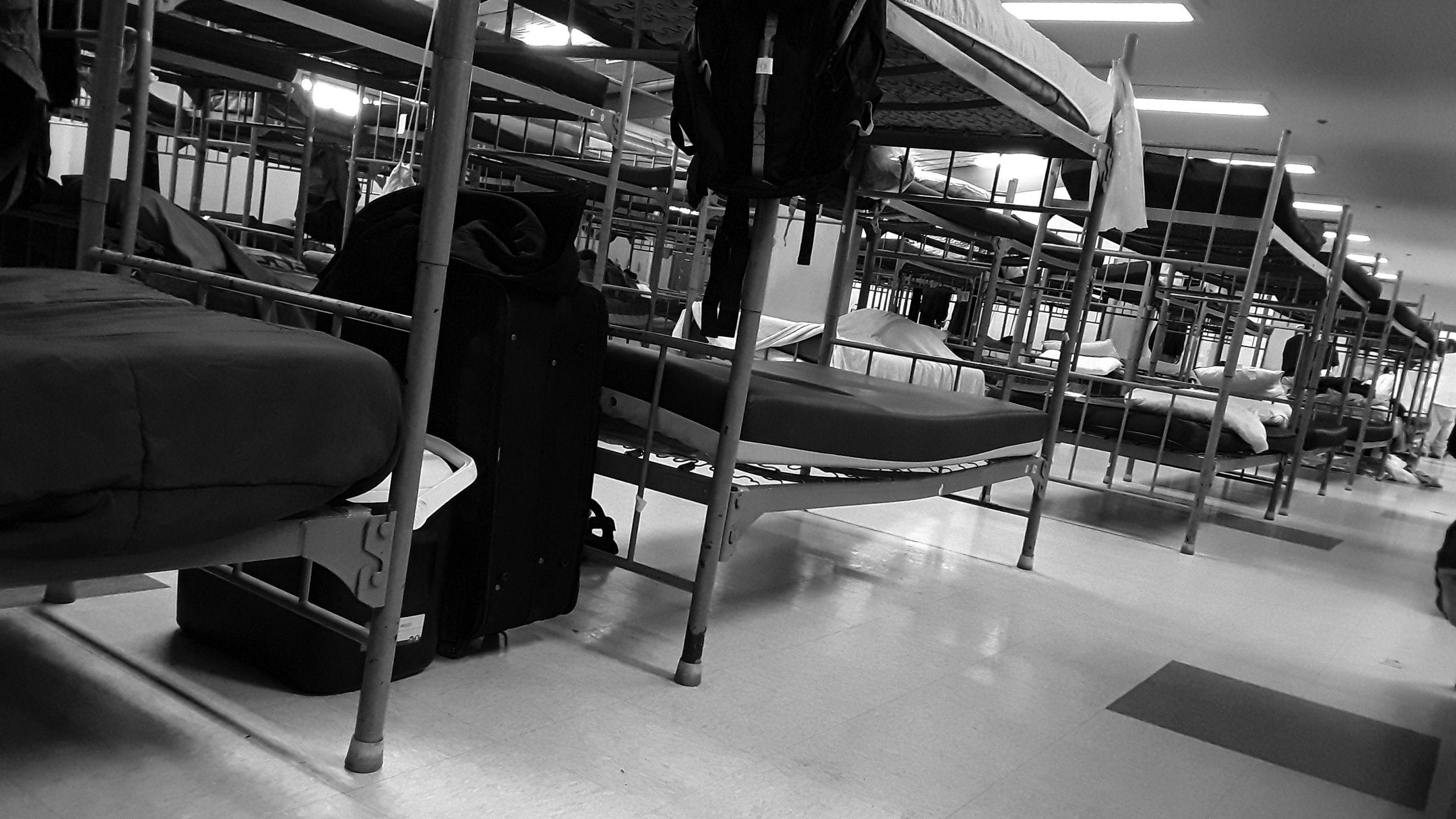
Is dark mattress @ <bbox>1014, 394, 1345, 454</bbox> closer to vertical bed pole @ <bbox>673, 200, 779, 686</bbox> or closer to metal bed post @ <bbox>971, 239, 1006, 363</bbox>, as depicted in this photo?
metal bed post @ <bbox>971, 239, 1006, 363</bbox>

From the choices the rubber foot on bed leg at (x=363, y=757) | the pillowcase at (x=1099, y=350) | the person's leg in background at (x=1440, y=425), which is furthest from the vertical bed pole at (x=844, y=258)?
the person's leg in background at (x=1440, y=425)

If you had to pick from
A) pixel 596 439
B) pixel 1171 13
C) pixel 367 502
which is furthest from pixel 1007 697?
pixel 1171 13

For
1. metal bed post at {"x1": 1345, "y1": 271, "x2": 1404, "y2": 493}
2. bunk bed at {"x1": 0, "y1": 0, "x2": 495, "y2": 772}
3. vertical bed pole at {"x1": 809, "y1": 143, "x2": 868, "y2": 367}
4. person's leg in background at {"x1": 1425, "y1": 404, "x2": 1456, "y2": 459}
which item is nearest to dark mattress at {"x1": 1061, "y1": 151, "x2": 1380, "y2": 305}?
vertical bed pole at {"x1": 809, "y1": 143, "x2": 868, "y2": 367}

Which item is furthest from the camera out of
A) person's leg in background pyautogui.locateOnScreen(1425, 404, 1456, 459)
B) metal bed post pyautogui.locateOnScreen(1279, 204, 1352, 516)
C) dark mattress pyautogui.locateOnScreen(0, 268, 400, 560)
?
person's leg in background pyautogui.locateOnScreen(1425, 404, 1456, 459)

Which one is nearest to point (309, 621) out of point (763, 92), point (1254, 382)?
point (763, 92)

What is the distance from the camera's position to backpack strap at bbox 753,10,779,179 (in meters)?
1.88

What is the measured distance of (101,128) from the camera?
1771mm

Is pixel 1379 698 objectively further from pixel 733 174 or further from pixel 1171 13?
pixel 1171 13

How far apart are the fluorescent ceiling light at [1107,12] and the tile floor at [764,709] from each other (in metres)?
6.04

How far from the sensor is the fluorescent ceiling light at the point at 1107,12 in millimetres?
7965

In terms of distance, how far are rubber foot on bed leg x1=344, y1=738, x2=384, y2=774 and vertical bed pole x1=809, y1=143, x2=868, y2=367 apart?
279 centimetres

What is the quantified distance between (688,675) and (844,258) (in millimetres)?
2388

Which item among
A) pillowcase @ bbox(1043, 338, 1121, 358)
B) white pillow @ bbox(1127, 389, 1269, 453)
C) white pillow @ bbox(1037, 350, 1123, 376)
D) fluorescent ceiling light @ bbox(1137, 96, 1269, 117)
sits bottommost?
white pillow @ bbox(1127, 389, 1269, 453)

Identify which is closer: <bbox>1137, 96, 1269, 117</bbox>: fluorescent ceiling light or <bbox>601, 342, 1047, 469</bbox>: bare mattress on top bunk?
<bbox>601, 342, 1047, 469</bbox>: bare mattress on top bunk
